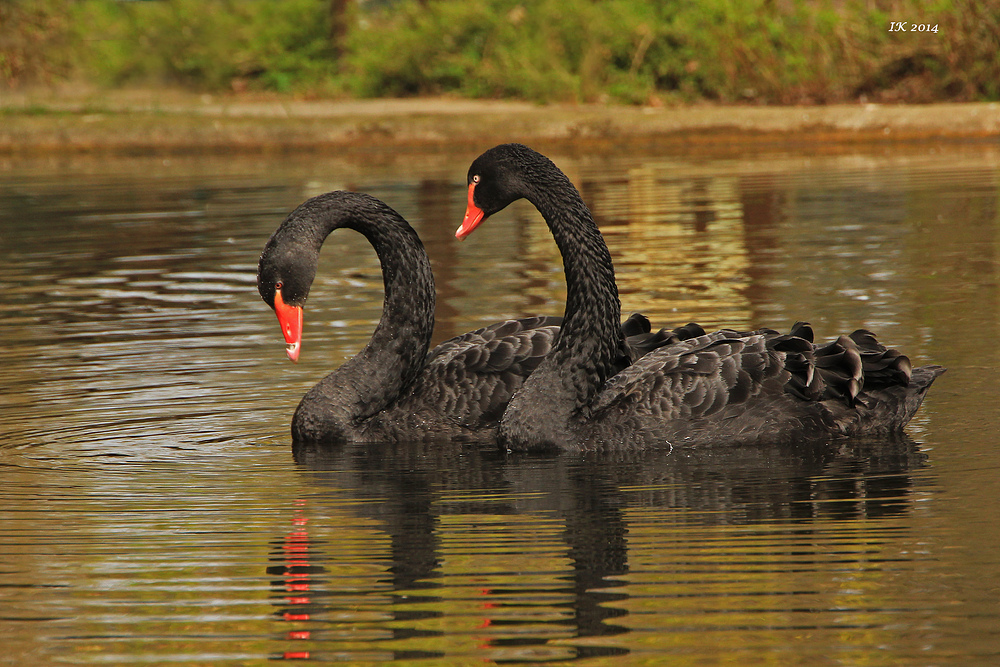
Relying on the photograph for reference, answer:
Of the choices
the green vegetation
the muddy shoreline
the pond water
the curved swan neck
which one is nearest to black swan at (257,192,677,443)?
the curved swan neck

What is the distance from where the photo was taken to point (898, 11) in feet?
62.1

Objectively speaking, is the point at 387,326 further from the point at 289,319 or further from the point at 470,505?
the point at 470,505

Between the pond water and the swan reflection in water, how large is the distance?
0.01 metres

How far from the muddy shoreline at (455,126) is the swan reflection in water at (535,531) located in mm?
13083

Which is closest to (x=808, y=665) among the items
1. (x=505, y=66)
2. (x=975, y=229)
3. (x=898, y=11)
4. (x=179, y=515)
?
(x=179, y=515)

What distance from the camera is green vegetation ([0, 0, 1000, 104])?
18422mm

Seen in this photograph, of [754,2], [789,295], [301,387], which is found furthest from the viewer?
[754,2]

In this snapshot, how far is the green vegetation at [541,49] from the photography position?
18.4 metres

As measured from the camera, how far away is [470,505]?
4449 millimetres

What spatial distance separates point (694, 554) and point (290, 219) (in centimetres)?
225

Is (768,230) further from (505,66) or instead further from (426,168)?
(505,66)

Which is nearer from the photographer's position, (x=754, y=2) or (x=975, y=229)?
(x=975, y=229)

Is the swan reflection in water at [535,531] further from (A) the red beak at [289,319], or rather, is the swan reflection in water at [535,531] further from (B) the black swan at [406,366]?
(A) the red beak at [289,319]

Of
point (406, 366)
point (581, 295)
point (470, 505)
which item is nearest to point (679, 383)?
point (581, 295)
